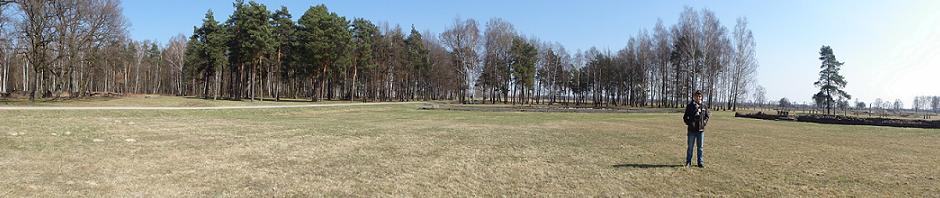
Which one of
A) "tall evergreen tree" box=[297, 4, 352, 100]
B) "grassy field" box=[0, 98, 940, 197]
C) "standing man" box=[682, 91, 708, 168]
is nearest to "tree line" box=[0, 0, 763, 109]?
"tall evergreen tree" box=[297, 4, 352, 100]

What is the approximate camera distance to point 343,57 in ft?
177

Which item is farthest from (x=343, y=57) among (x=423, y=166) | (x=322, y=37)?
(x=423, y=166)

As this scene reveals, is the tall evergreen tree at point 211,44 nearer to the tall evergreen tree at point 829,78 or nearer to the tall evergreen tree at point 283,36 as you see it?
the tall evergreen tree at point 283,36

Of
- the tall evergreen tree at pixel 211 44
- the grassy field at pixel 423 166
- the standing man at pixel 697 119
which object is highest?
the tall evergreen tree at pixel 211 44

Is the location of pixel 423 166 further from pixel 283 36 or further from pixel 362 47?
pixel 362 47

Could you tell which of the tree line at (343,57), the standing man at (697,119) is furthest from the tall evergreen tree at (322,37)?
the standing man at (697,119)

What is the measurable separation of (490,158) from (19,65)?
86.8m

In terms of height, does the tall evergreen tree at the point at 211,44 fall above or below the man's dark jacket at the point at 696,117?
above

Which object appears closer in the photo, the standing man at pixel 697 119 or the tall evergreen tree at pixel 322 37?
the standing man at pixel 697 119

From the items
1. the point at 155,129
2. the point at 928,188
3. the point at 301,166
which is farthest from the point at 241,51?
the point at 928,188

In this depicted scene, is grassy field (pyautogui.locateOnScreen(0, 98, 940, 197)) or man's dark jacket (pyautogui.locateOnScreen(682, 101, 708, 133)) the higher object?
man's dark jacket (pyautogui.locateOnScreen(682, 101, 708, 133))

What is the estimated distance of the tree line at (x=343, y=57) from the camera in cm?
3900

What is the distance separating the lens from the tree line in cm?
3900

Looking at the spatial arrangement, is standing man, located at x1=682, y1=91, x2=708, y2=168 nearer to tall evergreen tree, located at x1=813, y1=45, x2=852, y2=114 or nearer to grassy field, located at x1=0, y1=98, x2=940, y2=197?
grassy field, located at x1=0, y1=98, x2=940, y2=197
